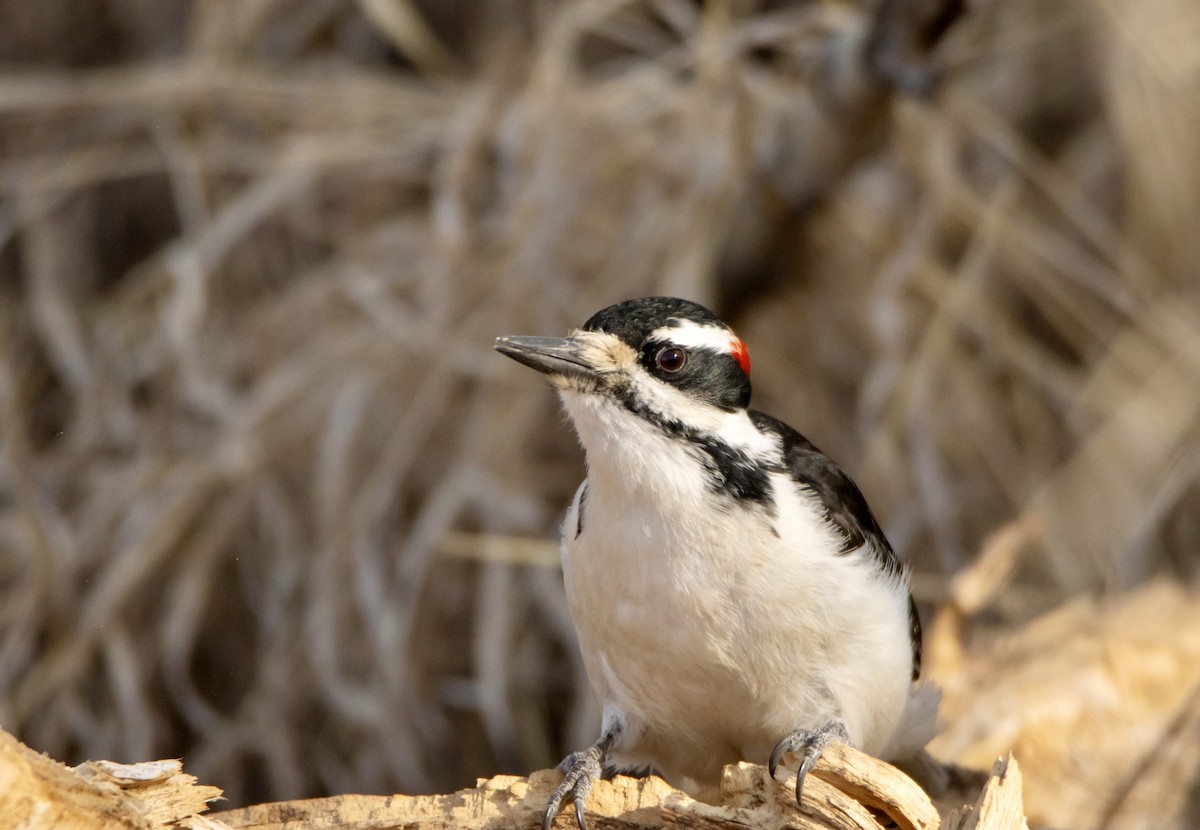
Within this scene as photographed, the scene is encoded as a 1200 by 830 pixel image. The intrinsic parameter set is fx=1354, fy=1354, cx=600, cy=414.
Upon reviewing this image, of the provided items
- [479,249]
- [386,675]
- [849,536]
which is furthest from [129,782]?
[479,249]

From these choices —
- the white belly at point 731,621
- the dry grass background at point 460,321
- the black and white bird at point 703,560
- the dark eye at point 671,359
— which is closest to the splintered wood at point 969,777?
the black and white bird at point 703,560

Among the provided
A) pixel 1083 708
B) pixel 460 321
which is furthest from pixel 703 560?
pixel 460 321

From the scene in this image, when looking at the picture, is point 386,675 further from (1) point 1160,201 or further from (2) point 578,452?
(1) point 1160,201

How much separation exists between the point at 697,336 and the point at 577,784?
3.22 ft

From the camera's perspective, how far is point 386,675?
192 inches

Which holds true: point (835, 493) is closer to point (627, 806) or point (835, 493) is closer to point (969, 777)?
point (627, 806)

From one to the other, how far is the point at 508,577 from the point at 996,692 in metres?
1.78

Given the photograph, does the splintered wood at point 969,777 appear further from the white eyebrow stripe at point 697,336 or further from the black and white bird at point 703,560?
the white eyebrow stripe at point 697,336

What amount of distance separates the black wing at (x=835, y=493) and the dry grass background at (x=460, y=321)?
1.66 metres

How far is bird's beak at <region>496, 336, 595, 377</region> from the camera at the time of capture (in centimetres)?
278

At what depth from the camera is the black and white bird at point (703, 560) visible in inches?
110

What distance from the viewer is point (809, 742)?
2.88m

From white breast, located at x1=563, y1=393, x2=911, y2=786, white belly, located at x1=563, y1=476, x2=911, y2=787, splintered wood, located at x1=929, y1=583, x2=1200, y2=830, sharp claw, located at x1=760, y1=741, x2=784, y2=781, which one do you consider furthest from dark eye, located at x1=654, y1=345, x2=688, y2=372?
splintered wood, located at x1=929, y1=583, x2=1200, y2=830

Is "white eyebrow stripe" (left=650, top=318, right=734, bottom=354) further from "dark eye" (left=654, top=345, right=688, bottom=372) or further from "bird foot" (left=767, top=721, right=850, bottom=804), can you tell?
"bird foot" (left=767, top=721, right=850, bottom=804)
